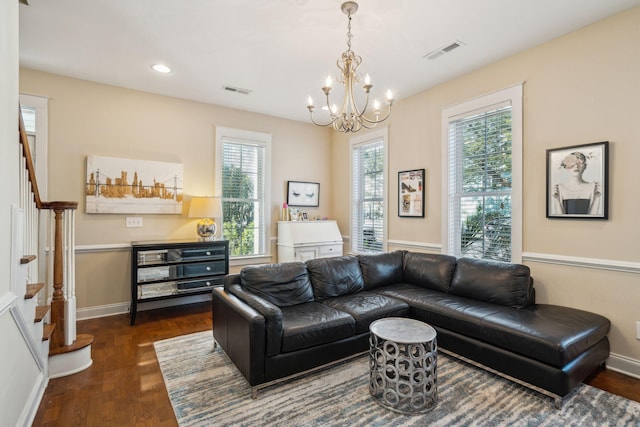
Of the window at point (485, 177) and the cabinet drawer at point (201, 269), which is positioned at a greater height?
the window at point (485, 177)

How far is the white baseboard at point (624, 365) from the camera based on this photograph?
2.43 meters

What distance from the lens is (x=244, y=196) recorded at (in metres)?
4.90

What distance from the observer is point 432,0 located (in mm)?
2346

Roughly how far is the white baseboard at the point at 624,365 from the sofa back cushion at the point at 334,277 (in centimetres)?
214

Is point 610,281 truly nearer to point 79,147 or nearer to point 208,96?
point 208,96

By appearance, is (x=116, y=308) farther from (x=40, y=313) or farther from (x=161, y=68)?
(x=161, y=68)

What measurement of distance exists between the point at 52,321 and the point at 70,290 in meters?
0.26

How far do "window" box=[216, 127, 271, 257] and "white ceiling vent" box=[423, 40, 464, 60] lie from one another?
273 centimetres

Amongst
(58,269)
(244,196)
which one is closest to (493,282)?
(244,196)

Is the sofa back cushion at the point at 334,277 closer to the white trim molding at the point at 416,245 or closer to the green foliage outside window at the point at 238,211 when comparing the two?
the white trim molding at the point at 416,245

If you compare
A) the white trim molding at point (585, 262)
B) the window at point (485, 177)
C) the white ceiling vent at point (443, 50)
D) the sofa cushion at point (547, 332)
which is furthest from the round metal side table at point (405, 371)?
the white ceiling vent at point (443, 50)

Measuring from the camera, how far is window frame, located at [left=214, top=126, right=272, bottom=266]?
4617 mm

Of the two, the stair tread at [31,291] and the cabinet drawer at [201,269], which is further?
the cabinet drawer at [201,269]

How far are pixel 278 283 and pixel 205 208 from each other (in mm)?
1842
